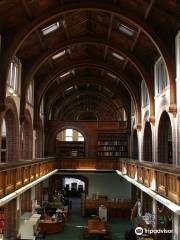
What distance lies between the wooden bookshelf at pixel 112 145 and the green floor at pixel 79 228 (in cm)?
540

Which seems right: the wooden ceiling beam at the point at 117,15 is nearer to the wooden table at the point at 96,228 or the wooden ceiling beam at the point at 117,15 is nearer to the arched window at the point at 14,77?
the arched window at the point at 14,77

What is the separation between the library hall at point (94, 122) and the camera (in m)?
16.1

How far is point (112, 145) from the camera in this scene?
1184 inches

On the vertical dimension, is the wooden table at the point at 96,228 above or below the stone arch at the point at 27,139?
below

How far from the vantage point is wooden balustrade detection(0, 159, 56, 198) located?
40.4ft

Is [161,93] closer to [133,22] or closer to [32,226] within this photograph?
[133,22]

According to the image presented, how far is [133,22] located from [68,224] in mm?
15018

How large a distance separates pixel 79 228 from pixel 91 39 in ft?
41.2

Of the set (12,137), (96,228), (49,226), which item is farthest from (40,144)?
(96,228)

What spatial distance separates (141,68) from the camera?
21.3m

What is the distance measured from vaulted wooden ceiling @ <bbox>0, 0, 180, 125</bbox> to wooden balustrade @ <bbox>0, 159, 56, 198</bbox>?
4008mm

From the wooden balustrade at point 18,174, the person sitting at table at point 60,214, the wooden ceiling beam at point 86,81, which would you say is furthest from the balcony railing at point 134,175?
the wooden ceiling beam at point 86,81

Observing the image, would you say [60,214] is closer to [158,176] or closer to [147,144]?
[147,144]

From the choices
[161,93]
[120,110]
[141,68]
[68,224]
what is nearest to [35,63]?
[141,68]
